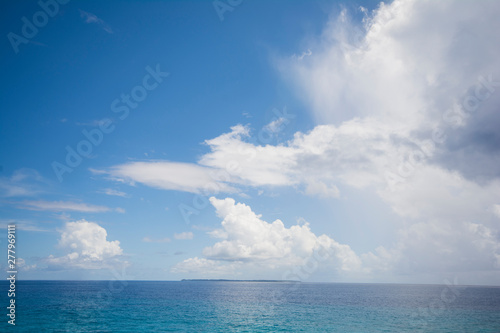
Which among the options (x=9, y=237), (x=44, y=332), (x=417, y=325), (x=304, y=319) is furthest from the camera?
(x=304, y=319)

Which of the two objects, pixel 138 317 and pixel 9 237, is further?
pixel 138 317

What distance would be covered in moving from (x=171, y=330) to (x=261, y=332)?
50.6 ft

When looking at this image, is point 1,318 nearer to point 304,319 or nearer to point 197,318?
point 197,318

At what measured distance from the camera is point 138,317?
62719mm

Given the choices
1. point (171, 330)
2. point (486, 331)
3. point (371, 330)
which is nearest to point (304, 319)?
point (371, 330)

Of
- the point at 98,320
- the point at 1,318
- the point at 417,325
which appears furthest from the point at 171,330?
the point at 417,325

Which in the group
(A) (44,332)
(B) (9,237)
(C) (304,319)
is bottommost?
(C) (304,319)

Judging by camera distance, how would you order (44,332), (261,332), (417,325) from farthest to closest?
(417,325) → (261,332) → (44,332)

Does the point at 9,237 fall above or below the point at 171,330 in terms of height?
above

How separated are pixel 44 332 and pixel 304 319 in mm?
47040

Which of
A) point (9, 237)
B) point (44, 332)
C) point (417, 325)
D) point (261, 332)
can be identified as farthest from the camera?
point (417, 325)

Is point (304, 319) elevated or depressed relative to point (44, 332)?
depressed

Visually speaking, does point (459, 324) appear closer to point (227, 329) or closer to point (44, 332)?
point (227, 329)

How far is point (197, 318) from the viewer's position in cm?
6369
